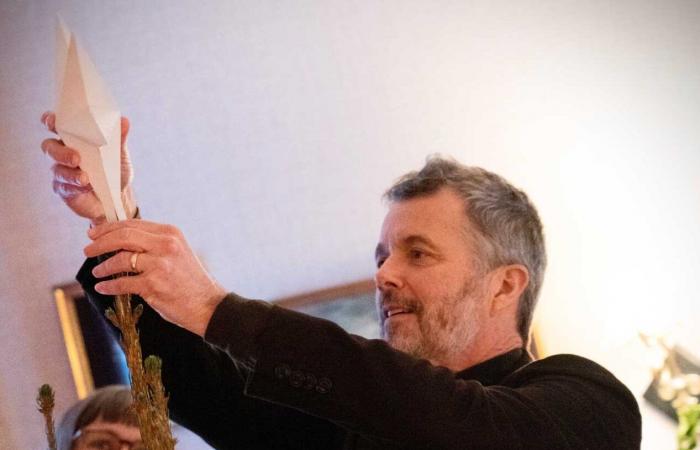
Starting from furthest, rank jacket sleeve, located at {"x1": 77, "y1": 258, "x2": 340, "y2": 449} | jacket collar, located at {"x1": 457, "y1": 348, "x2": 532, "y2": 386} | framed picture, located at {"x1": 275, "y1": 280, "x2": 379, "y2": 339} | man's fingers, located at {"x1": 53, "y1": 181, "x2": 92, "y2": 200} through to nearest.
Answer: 1. framed picture, located at {"x1": 275, "y1": 280, "x2": 379, "y2": 339}
2. jacket collar, located at {"x1": 457, "y1": 348, "x2": 532, "y2": 386}
3. jacket sleeve, located at {"x1": 77, "y1": 258, "x2": 340, "y2": 449}
4. man's fingers, located at {"x1": 53, "y1": 181, "x2": 92, "y2": 200}

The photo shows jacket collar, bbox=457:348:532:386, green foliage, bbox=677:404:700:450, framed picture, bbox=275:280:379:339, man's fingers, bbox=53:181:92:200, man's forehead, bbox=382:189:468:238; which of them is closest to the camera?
man's fingers, bbox=53:181:92:200

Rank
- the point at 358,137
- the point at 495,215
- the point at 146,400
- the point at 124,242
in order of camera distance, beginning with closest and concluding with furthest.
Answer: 1. the point at 146,400
2. the point at 124,242
3. the point at 495,215
4. the point at 358,137

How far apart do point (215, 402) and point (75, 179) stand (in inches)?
18.0

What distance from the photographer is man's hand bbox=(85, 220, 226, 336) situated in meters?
0.77

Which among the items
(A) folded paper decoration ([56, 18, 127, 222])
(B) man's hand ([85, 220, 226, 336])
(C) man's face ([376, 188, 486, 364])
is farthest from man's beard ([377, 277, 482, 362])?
(A) folded paper decoration ([56, 18, 127, 222])

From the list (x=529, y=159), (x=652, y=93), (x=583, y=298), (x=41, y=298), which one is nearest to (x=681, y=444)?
(x=583, y=298)

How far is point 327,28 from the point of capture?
2.84 meters

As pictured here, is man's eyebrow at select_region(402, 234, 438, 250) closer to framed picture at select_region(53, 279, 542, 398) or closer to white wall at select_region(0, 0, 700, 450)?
framed picture at select_region(53, 279, 542, 398)

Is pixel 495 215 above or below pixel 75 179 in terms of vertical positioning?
below

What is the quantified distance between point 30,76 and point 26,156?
237 mm

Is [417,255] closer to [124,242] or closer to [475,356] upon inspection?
[475,356]

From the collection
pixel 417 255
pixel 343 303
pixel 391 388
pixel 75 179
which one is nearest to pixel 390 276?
pixel 417 255

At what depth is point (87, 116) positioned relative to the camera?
727mm

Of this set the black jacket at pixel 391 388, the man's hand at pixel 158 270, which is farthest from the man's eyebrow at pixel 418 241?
the man's hand at pixel 158 270
